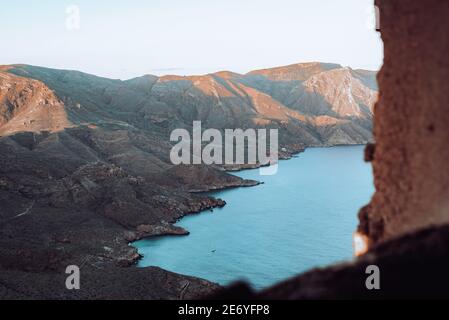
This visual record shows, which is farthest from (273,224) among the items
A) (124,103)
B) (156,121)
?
(124,103)

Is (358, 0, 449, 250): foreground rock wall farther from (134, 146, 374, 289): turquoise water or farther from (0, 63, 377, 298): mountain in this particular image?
(134, 146, 374, 289): turquoise water

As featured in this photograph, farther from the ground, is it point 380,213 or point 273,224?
point 380,213

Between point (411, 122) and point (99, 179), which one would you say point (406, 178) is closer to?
point (411, 122)

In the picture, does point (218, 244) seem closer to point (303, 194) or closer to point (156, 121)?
point (303, 194)

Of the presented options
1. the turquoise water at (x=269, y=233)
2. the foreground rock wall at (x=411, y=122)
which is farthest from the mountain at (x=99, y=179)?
the foreground rock wall at (x=411, y=122)

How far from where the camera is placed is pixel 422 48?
1013 cm

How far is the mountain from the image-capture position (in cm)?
3886

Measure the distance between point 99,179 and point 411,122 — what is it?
209 feet

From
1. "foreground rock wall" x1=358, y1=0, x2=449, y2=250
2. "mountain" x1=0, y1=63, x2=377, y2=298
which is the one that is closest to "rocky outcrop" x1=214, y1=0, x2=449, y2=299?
"foreground rock wall" x1=358, y1=0, x2=449, y2=250

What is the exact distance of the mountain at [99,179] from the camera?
38.9 metres

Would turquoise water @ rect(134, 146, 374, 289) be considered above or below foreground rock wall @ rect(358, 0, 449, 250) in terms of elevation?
below

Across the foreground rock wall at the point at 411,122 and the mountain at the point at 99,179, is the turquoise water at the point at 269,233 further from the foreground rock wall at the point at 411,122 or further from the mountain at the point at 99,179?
the foreground rock wall at the point at 411,122

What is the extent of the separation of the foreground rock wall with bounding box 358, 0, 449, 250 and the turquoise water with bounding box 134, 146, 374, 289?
32.5 metres
